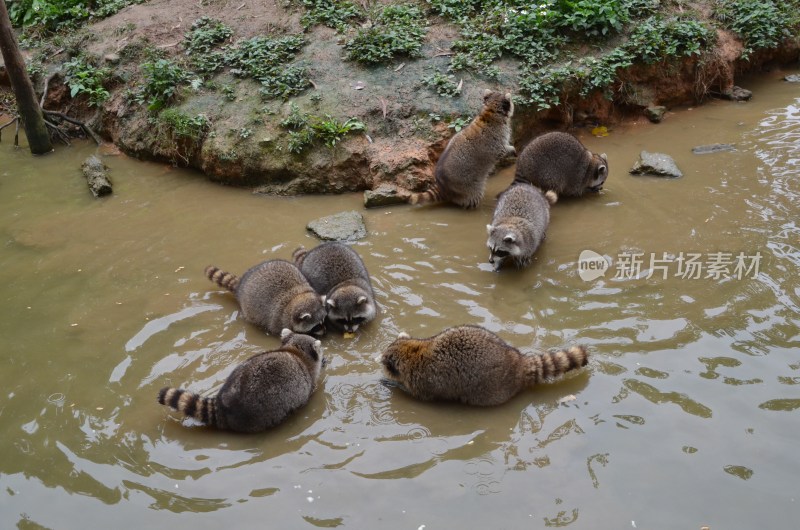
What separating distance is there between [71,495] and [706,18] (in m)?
10.2

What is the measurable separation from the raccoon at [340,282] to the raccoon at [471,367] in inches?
29.3

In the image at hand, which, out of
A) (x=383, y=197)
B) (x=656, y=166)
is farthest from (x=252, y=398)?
(x=656, y=166)

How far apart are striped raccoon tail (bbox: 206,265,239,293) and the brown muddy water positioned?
15cm

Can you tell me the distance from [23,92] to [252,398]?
22.9 ft

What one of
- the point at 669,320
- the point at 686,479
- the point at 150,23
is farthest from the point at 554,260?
the point at 150,23

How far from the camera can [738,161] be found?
25.2 feet

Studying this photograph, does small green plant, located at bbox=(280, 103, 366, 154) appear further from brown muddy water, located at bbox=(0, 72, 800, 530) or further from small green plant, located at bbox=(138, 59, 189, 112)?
small green plant, located at bbox=(138, 59, 189, 112)

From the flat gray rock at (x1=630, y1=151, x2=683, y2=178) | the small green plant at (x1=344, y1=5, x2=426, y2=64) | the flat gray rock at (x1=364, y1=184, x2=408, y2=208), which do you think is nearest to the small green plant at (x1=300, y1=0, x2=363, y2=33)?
the small green plant at (x1=344, y1=5, x2=426, y2=64)

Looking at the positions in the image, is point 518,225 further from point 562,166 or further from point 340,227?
point 340,227

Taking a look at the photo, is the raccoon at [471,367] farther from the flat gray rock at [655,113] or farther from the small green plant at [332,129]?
the flat gray rock at [655,113]

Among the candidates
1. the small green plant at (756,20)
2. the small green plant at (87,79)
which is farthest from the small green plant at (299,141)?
the small green plant at (756,20)

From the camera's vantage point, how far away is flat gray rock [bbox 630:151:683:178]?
Result: 755 cm

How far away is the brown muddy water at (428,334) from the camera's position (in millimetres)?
3904

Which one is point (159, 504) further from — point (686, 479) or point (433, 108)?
point (433, 108)
